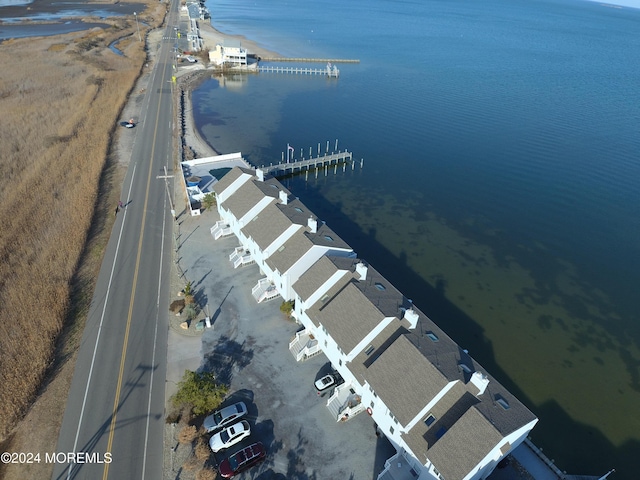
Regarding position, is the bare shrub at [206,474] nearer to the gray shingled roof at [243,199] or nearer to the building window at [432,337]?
the building window at [432,337]

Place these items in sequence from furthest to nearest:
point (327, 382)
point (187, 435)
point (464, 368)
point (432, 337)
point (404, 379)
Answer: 1. point (327, 382)
2. point (432, 337)
3. point (464, 368)
4. point (187, 435)
5. point (404, 379)

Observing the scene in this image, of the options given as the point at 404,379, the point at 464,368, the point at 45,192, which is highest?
the point at 464,368

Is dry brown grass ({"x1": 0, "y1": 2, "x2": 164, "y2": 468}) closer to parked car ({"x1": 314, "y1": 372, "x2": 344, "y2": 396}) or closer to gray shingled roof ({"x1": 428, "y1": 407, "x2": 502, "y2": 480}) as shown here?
parked car ({"x1": 314, "y1": 372, "x2": 344, "y2": 396})

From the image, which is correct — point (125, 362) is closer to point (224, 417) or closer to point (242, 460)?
point (224, 417)

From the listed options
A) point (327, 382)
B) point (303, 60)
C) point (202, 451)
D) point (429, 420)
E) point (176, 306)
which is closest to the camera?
point (429, 420)

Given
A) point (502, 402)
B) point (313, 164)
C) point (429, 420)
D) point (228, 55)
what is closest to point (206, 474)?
point (429, 420)

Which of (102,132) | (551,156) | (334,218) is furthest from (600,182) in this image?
(102,132)

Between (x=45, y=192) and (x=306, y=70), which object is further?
(x=306, y=70)
